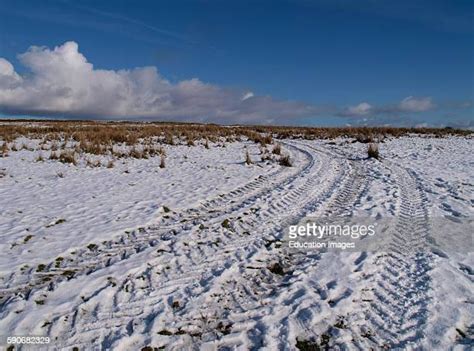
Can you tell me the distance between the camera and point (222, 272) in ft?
15.2

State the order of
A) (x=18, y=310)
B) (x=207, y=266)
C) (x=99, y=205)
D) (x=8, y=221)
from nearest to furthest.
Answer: (x=18, y=310)
(x=207, y=266)
(x=8, y=221)
(x=99, y=205)

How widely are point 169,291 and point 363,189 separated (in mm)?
6383

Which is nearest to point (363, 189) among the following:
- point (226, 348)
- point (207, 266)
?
point (207, 266)

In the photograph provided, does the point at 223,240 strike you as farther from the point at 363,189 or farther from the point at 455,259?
the point at 363,189

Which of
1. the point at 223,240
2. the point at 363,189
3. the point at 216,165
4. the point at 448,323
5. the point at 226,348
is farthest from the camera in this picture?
the point at 216,165

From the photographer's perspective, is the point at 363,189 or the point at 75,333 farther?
the point at 363,189

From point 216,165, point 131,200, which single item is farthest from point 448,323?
point 216,165

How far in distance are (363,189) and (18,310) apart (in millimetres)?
7746

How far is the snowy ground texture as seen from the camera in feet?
11.4

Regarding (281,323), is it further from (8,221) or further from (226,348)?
(8,221)

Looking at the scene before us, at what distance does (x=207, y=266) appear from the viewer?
15.9 ft

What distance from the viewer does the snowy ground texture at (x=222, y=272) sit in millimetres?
3484

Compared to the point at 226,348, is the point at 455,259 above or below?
above

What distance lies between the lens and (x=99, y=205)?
768 cm
